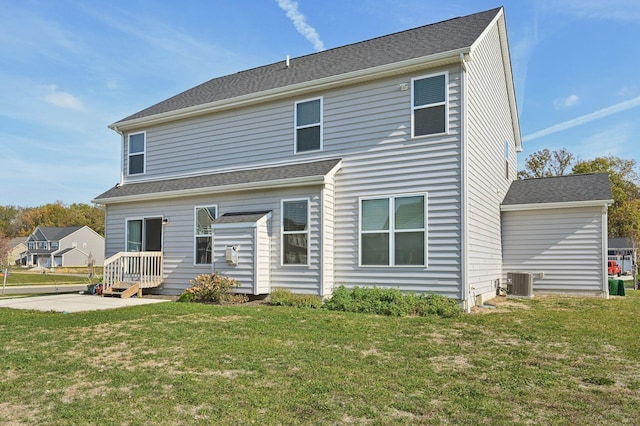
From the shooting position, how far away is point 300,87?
1194cm

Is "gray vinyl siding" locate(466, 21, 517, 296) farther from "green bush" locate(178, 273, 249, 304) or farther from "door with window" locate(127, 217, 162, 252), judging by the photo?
"door with window" locate(127, 217, 162, 252)

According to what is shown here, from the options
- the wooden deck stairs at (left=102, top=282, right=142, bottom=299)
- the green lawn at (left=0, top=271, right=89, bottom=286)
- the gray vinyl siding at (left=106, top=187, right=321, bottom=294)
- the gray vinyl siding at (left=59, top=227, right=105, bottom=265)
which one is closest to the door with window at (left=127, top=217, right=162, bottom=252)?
the gray vinyl siding at (left=106, top=187, right=321, bottom=294)

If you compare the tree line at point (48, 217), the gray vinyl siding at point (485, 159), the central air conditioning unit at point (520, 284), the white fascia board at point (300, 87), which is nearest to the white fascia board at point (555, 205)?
the gray vinyl siding at point (485, 159)

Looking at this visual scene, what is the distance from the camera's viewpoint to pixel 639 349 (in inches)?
246

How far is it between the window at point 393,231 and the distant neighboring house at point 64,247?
69.1 meters

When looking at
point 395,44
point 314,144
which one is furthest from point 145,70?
point 395,44

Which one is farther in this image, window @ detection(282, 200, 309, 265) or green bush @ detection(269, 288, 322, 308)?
window @ detection(282, 200, 309, 265)

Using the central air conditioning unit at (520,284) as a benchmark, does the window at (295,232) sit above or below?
above

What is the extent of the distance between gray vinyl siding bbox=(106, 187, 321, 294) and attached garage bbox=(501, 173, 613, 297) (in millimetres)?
6824

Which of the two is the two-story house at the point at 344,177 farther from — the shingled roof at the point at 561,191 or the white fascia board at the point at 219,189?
the shingled roof at the point at 561,191

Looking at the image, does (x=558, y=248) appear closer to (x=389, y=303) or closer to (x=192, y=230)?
(x=389, y=303)

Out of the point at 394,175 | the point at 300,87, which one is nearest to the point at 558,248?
the point at 394,175

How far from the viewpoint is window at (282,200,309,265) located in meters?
11.1

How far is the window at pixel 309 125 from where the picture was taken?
12.0 meters
